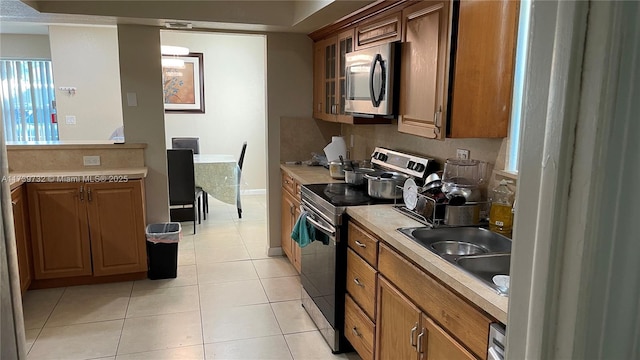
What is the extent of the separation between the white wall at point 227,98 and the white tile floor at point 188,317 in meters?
2.66

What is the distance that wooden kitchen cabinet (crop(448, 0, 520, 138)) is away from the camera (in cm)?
216

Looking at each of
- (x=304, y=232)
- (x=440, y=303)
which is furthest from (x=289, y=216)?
(x=440, y=303)

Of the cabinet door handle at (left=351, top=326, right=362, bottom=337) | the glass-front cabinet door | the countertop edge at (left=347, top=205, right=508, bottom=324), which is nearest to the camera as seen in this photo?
the countertop edge at (left=347, top=205, right=508, bottom=324)

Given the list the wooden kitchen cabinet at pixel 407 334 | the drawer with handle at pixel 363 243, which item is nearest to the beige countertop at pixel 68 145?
the drawer with handle at pixel 363 243

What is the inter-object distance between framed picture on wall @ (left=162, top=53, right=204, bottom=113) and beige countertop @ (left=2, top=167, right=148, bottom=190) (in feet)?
9.31

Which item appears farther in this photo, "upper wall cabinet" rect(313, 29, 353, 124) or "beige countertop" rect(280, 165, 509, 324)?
"upper wall cabinet" rect(313, 29, 353, 124)

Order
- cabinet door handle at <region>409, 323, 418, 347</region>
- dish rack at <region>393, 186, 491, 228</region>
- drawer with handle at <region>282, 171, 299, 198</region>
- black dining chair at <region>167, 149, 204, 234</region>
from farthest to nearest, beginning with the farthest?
black dining chair at <region>167, 149, 204, 234</region>, drawer with handle at <region>282, 171, 299, 198</region>, dish rack at <region>393, 186, 491, 228</region>, cabinet door handle at <region>409, 323, 418, 347</region>

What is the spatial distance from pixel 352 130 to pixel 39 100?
212 inches

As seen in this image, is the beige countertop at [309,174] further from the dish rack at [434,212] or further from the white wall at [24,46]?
the white wall at [24,46]

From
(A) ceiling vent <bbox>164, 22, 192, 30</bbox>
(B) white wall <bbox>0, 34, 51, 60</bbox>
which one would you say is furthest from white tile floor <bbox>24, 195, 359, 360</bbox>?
(B) white wall <bbox>0, 34, 51, 60</bbox>

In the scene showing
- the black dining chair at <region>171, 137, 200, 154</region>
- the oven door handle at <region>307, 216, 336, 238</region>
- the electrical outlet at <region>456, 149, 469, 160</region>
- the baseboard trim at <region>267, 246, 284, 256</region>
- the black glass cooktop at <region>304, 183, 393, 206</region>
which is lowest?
the baseboard trim at <region>267, 246, 284, 256</region>

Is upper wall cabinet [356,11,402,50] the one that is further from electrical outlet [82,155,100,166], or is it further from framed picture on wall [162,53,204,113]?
framed picture on wall [162,53,204,113]

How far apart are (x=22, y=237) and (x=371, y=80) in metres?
2.70

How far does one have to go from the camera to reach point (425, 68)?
2375mm
